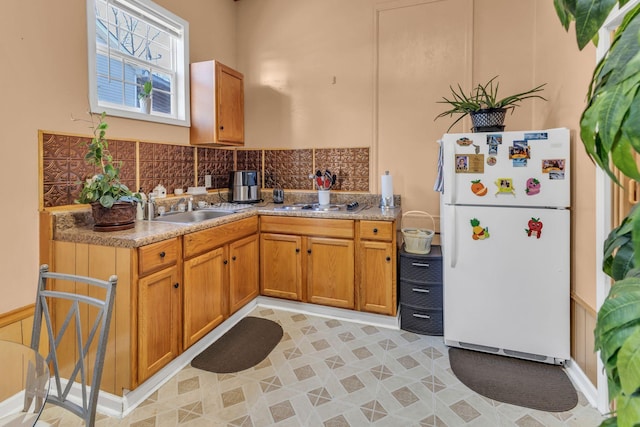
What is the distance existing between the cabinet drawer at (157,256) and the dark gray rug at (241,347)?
0.75 m

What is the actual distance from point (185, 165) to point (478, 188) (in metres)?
2.50

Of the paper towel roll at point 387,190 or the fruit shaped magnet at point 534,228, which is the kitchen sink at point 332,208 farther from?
the fruit shaped magnet at point 534,228

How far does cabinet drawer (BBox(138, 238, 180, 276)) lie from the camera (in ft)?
5.90

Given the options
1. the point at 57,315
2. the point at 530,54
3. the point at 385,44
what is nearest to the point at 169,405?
the point at 57,315

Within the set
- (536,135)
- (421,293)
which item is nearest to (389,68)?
(536,135)

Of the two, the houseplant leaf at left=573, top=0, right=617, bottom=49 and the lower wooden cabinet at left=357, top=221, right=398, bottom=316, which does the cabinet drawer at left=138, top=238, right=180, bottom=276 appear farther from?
the houseplant leaf at left=573, top=0, right=617, bottom=49

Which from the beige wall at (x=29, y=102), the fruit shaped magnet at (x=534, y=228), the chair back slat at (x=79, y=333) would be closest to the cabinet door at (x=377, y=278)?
the fruit shaped magnet at (x=534, y=228)

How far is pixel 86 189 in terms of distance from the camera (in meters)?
1.91

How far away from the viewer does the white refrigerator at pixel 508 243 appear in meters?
2.12

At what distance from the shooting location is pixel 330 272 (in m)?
2.88

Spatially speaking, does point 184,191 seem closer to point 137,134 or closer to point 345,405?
point 137,134

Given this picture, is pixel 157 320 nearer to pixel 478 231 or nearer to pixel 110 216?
pixel 110 216

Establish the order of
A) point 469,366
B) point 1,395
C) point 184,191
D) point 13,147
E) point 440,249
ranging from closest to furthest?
point 1,395 < point 13,147 < point 469,366 < point 440,249 < point 184,191

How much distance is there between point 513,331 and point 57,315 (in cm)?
Result: 293
